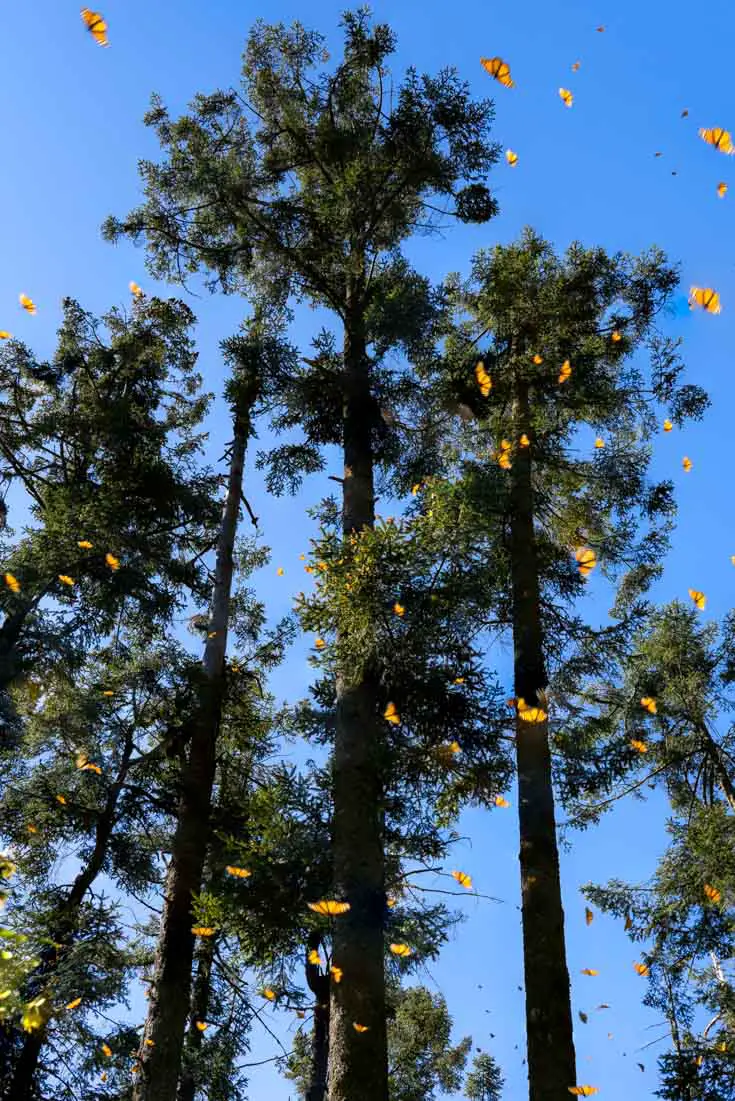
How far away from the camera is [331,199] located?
12844 mm

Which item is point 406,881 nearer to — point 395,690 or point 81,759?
point 395,690

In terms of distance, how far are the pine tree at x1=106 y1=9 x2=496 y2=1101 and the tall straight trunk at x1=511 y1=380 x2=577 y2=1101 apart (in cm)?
213

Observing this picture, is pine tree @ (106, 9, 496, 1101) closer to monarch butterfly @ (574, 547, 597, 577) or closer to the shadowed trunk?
monarch butterfly @ (574, 547, 597, 577)

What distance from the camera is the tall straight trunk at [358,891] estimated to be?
23.8 feet

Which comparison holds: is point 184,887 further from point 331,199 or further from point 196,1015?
point 331,199

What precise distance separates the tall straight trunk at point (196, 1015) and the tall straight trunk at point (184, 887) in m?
3.23

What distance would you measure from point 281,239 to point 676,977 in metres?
12.9

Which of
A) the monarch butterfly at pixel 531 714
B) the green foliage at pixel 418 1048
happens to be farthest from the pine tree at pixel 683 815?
the green foliage at pixel 418 1048

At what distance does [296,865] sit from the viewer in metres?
8.59

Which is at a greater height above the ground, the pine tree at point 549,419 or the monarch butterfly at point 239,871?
the pine tree at point 549,419

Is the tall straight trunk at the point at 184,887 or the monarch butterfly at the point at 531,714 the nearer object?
the tall straight trunk at the point at 184,887

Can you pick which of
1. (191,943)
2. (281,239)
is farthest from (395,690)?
(281,239)

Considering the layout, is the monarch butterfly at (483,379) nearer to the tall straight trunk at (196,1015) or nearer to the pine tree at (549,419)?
the pine tree at (549,419)

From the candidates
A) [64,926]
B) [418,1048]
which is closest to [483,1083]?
[418,1048]
